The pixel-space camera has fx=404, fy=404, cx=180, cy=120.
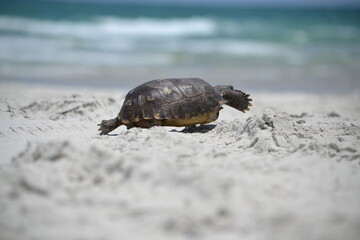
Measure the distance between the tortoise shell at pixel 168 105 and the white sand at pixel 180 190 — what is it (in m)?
0.58

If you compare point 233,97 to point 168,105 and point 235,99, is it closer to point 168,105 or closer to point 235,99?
point 235,99

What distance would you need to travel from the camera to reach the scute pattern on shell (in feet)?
15.7

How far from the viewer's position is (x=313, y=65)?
1375 centimetres

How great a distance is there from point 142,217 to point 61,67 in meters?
10.8

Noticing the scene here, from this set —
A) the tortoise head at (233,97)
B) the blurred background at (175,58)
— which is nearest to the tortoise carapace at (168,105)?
the tortoise head at (233,97)

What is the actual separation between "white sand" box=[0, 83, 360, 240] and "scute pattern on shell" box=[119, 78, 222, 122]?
0.59 meters

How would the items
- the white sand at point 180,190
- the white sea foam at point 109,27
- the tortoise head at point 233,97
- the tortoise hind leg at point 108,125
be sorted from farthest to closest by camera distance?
the white sea foam at point 109,27, the tortoise head at point 233,97, the tortoise hind leg at point 108,125, the white sand at point 180,190

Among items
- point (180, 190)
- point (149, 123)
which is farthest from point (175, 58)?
point (180, 190)

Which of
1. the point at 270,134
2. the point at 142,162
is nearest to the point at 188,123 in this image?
the point at 270,134

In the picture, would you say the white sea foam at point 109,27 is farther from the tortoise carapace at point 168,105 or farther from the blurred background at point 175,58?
the tortoise carapace at point 168,105

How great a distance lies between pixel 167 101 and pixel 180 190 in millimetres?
2153

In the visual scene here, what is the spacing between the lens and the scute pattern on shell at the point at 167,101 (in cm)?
479

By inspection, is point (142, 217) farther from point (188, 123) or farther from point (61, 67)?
point (61, 67)

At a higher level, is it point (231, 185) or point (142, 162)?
point (142, 162)
